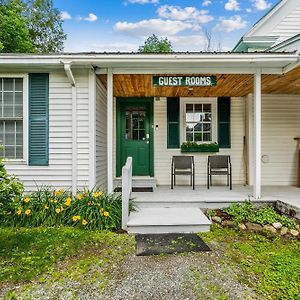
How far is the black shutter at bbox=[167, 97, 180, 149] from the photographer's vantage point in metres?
6.89

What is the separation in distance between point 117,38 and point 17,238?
22368 millimetres

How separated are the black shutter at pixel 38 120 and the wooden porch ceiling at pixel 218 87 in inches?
42.3

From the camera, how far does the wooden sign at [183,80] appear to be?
15.2 feet

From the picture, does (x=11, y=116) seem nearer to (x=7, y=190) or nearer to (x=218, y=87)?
(x=7, y=190)

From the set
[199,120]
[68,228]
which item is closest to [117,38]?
[199,120]

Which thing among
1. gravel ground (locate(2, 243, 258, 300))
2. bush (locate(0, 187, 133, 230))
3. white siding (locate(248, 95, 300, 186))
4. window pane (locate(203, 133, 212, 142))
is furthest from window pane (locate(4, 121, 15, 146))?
white siding (locate(248, 95, 300, 186))

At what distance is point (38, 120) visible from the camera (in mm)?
4754

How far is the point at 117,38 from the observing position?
23.2 meters

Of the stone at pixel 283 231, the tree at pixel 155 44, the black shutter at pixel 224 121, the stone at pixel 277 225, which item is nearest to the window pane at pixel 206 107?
the black shutter at pixel 224 121

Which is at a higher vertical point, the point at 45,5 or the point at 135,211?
the point at 45,5

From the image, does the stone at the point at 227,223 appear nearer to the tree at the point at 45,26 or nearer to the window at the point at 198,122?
the window at the point at 198,122

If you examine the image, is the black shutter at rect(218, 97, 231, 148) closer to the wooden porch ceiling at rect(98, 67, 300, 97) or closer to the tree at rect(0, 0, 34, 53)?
the wooden porch ceiling at rect(98, 67, 300, 97)

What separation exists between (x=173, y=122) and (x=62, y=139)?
9.97 feet

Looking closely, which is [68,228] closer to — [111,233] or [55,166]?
[111,233]
